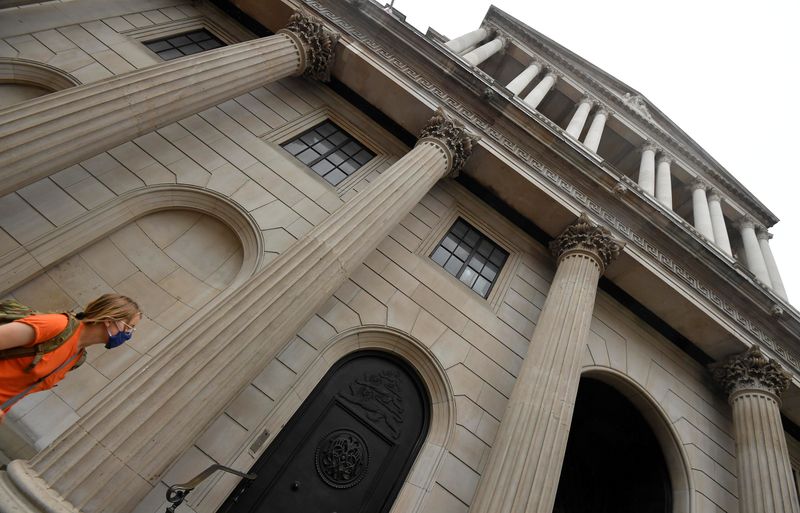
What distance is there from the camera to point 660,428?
31.9ft

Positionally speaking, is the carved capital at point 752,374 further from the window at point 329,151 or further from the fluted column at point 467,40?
the fluted column at point 467,40

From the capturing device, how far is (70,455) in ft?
13.5

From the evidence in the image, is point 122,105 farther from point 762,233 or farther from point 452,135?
point 762,233

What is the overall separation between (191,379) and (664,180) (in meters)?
17.5

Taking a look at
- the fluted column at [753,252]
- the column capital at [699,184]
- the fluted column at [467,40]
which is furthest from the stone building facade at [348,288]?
the fluted column at [467,40]

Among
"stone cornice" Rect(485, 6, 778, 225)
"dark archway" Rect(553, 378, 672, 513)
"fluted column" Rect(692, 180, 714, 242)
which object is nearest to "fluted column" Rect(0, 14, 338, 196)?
"dark archway" Rect(553, 378, 672, 513)

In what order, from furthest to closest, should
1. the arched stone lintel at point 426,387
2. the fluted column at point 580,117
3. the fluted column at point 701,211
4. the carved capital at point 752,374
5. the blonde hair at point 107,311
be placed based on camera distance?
the fluted column at point 580,117 < the fluted column at point 701,211 < the carved capital at point 752,374 < the arched stone lintel at point 426,387 < the blonde hair at point 107,311

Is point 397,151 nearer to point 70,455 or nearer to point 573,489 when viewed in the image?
point 70,455

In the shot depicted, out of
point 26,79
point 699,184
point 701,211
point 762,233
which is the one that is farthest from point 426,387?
point 762,233

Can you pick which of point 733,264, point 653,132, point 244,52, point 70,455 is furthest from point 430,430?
point 653,132

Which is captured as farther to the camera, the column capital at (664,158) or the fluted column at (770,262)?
the column capital at (664,158)

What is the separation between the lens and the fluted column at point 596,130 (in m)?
15.5

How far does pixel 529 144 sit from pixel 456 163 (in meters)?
2.44

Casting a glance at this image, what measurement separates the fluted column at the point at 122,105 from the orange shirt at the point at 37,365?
4155 mm
